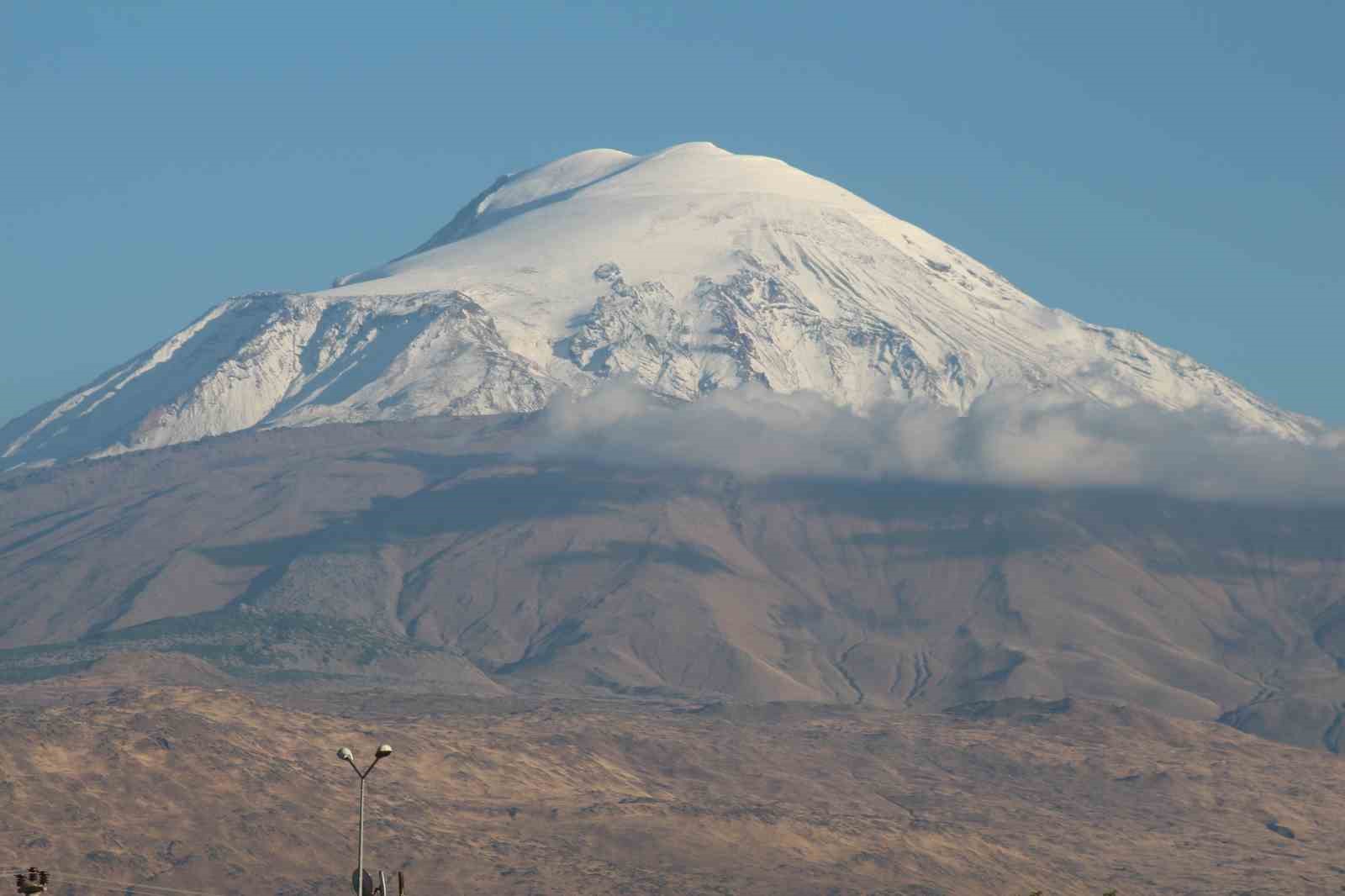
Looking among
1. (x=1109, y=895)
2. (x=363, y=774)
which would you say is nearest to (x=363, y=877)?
(x=363, y=774)

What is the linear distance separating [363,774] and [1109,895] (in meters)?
42.8

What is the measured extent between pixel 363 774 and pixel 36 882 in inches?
609

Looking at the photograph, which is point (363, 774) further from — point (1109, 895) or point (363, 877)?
point (1109, 895)

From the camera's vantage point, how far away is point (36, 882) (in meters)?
80.2

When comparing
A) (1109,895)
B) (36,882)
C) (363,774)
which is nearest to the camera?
(36,882)

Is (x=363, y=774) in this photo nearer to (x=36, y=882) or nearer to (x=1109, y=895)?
(x=36, y=882)

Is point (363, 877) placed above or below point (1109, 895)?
above

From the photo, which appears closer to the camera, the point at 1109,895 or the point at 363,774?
the point at 363,774

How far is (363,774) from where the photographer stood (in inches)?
3679

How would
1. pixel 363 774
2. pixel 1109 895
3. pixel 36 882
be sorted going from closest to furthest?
1. pixel 36 882
2. pixel 363 774
3. pixel 1109 895

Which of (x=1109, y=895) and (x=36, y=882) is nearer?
(x=36, y=882)

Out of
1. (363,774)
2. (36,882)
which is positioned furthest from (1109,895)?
(36,882)

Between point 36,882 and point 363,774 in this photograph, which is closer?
point 36,882

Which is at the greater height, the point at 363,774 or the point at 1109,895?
the point at 363,774
